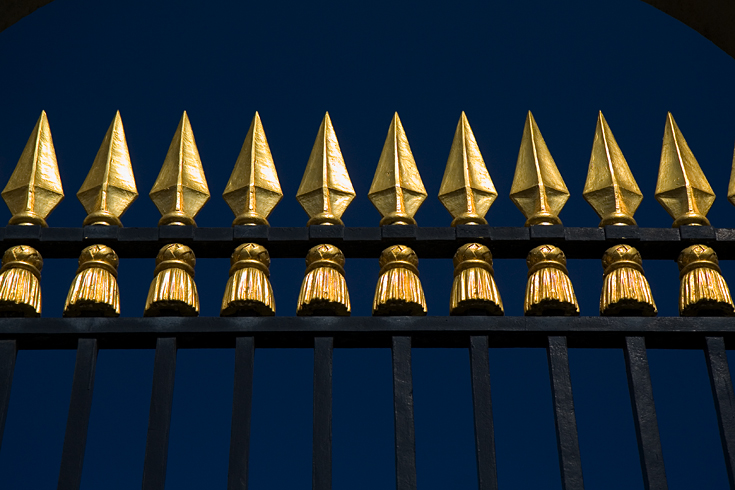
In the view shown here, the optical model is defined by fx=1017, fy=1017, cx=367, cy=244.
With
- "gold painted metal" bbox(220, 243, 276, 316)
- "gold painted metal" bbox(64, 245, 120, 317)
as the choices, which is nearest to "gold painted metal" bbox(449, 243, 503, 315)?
"gold painted metal" bbox(220, 243, 276, 316)

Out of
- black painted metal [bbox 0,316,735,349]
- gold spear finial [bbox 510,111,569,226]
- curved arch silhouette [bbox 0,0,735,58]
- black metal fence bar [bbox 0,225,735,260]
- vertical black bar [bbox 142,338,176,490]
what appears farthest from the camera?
curved arch silhouette [bbox 0,0,735,58]

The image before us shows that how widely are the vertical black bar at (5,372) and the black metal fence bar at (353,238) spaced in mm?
301

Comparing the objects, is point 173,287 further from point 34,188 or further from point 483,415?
point 483,415

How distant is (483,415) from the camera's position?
2348 mm

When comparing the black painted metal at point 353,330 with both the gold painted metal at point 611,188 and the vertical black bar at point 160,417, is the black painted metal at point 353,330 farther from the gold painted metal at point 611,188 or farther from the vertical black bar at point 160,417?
the gold painted metal at point 611,188

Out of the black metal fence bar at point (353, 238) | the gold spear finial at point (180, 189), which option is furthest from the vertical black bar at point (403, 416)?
the gold spear finial at point (180, 189)

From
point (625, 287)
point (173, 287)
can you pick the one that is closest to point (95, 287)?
point (173, 287)

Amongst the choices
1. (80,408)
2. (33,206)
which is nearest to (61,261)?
(33,206)

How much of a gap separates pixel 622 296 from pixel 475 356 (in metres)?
0.41

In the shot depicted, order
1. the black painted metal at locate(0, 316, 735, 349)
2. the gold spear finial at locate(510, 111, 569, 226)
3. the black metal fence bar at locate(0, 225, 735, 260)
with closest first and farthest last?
the black painted metal at locate(0, 316, 735, 349) → the black metal fence bar at locate(0, 225, 735, 260) → the gold spear finial at locate(510, 111, 569, 226)

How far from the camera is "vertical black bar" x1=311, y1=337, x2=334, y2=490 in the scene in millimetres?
2264

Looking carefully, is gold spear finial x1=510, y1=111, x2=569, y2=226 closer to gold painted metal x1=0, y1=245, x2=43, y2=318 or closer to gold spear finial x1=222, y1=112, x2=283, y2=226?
gold spear finial x1=222, y1=112, x2=283, y2=226

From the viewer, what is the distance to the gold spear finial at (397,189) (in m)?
2.69

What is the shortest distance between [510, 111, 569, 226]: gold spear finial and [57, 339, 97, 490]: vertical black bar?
3.86ft
